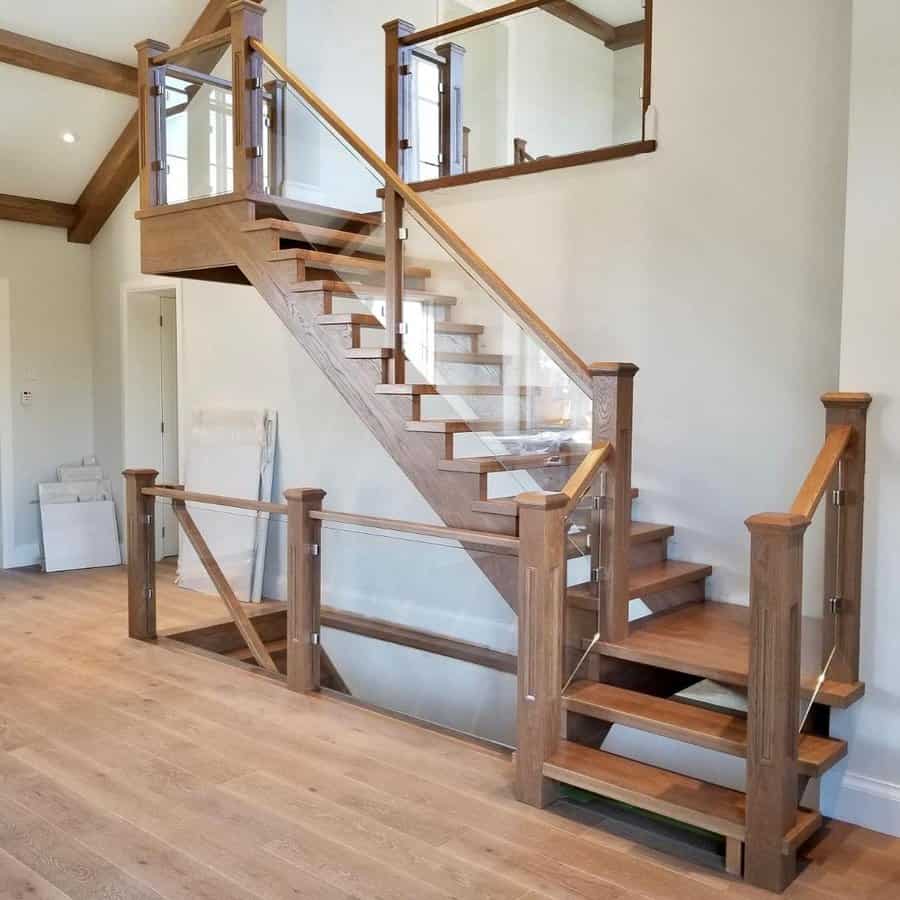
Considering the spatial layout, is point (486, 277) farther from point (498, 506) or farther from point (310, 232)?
point (310, 232)

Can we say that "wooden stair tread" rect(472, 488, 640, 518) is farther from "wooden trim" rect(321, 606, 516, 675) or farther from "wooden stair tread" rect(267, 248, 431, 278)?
"wooden stair tread" rect(267, 248, 431, 278)

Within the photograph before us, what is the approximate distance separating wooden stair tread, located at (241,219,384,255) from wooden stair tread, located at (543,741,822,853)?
2.51 meters

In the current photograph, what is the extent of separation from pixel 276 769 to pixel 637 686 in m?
1.40

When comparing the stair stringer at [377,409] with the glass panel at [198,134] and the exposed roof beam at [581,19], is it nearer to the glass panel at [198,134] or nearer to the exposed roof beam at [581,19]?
the glass panel at [198,134]

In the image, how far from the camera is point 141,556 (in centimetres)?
529

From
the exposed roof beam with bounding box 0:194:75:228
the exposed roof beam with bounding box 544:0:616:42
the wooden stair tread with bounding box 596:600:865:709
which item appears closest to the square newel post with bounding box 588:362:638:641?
the wooden stair tread with bounding box 596:600:865:709

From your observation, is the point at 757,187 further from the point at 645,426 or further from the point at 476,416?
the point at 476,416

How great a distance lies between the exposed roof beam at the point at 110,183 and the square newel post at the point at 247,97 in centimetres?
165

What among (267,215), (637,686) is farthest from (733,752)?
(267,215)

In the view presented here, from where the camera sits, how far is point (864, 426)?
3139 mm

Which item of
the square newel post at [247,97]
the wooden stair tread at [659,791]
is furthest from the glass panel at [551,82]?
the wooden stair tread at [659,791]

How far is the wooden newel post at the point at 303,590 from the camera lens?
432 cm

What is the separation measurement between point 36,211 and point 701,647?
240 inches

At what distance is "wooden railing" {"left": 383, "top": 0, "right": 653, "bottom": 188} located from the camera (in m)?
4.77
